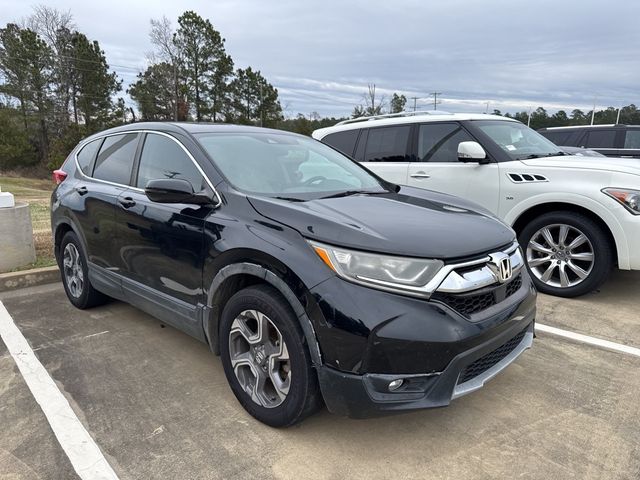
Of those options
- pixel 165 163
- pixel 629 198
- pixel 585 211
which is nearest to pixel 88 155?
pixel 165 163

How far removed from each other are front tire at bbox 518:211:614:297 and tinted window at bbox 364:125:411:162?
6.05ft

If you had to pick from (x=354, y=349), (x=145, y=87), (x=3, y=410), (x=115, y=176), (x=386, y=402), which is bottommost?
(x=3, y=410)

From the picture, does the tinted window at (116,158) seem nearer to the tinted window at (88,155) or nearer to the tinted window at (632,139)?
the tinted window at (88,155)

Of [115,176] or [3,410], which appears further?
[115,176]

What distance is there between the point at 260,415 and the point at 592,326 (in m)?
3.02

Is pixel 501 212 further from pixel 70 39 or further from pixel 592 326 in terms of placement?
pixel 70 39

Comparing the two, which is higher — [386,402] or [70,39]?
[70,39]

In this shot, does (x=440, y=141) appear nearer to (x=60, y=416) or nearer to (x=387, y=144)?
(x=387, y=144)

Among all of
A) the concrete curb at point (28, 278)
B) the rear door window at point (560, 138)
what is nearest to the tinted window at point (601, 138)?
the rear door window at point (560, 138)

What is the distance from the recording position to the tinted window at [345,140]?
655 centimetres

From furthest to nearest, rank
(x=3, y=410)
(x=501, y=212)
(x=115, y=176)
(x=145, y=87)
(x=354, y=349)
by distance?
(x=145, y=87)
(x=501, y=212)
(x=115, y=176)
(x=3, y=410)
(x=354, y=349)

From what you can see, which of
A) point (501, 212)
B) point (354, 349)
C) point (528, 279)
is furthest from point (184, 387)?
point (501, 212)

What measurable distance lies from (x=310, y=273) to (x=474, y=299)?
2.74 feet

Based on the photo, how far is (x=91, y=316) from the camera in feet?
14.5
